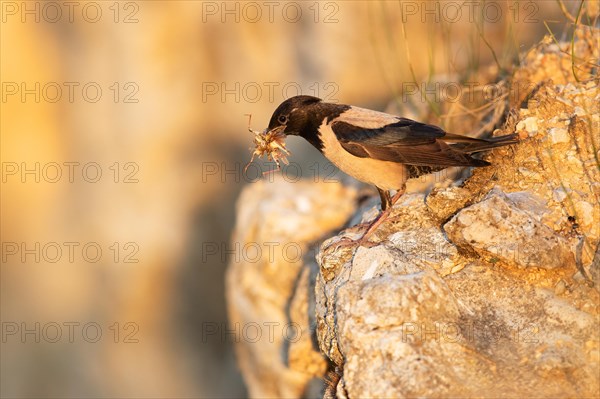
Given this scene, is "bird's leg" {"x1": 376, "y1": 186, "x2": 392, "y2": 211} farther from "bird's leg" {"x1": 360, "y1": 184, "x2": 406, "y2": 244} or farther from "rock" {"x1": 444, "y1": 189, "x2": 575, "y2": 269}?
"rock" {"x1": 444, "y1": 189, "x2": 575, "y2": 269}

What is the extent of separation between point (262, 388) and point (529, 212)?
303cm

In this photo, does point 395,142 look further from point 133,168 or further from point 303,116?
point 133,168

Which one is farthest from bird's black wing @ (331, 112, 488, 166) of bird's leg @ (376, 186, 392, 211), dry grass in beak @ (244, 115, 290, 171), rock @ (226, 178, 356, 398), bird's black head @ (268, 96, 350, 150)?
rock @ (226, 178, 356, 398)

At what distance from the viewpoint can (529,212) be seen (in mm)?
4008

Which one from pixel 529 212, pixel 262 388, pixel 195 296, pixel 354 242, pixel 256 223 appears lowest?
pixel 195 296

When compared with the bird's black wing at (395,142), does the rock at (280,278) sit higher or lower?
lower

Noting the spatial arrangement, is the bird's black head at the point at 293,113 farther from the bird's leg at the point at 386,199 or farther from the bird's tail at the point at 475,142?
the bird's tail at the point at 475,142

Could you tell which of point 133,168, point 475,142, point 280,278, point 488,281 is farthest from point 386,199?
point 133,168

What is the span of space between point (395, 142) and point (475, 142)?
1.46 feet

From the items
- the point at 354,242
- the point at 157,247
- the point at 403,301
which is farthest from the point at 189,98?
the point at 403,301

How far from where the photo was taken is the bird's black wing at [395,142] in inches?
170

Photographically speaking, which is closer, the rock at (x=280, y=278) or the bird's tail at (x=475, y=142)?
the bird's tail at (x=475, y=142)

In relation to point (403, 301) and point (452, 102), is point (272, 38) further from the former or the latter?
point (403, 301)

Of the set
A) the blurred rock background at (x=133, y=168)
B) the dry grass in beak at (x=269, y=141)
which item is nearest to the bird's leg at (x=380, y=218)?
the dry grass in beak at (x=269, y=141)
